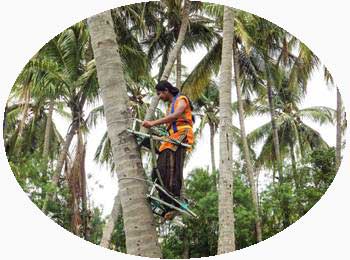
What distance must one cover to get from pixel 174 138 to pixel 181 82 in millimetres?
3161

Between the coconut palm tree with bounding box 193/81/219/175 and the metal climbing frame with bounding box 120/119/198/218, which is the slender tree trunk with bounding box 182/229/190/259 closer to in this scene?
the metal climbing frame with bounding box 120/119/198/218

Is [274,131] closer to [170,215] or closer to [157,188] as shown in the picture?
[170,215]

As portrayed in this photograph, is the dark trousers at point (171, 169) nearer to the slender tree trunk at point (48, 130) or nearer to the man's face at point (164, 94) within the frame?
the man's face at point (164, 94)

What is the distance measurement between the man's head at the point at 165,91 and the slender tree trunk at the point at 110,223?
1275 millimetres

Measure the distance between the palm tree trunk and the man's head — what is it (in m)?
0.70

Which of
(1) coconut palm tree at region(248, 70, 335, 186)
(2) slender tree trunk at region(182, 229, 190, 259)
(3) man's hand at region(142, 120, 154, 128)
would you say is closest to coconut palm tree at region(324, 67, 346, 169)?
(1) coconut palm tree at region(248, 70, 335, 186)

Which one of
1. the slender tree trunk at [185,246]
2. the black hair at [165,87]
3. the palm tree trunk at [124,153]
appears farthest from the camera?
the slender tree trunk at [185,246]

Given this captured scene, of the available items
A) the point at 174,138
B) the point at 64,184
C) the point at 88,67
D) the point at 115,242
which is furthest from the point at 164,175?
the point at 88,67

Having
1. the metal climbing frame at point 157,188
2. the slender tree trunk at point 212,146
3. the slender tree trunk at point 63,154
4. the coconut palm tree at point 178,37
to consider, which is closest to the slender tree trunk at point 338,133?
the slender tree trunk at point 212,146

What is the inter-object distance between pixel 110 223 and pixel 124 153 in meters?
2.11

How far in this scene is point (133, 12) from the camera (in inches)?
340

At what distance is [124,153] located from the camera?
546 centimetres

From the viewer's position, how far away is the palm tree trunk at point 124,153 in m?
5.28

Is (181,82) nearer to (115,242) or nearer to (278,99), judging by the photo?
(278,99)
